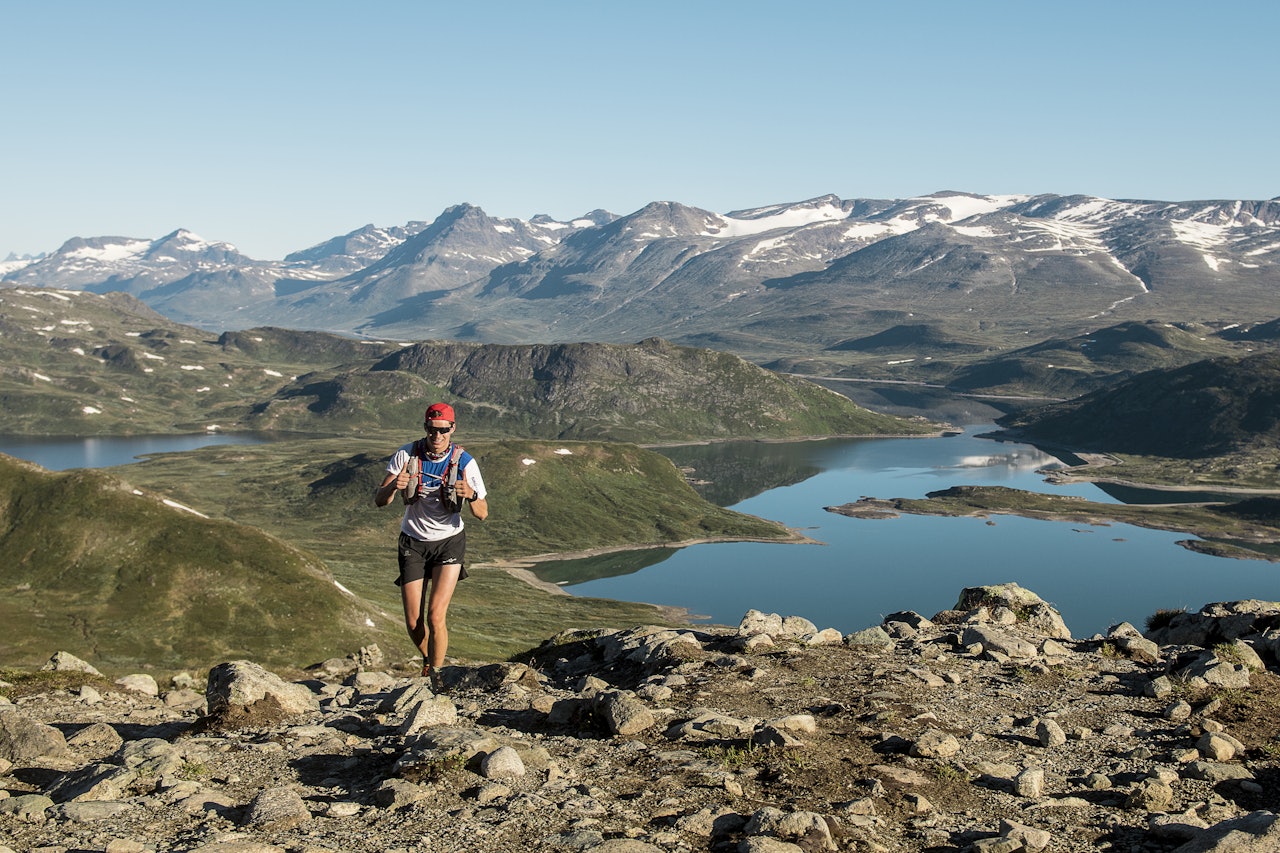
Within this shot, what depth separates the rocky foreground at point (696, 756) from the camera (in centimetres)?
1628

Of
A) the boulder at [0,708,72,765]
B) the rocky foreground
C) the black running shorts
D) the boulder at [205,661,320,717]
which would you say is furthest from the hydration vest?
the boulder at [0,708,72,765]

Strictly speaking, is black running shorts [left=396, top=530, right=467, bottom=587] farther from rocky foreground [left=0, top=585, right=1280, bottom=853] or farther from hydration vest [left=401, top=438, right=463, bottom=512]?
rocky foreground [left=0, top=585, right=1280, bottom=853]

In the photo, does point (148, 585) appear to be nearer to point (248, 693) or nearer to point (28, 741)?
point (248, 693)

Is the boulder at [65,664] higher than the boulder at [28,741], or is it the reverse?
the boulder at [28,741]

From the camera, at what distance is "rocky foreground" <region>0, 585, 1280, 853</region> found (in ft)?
53.4

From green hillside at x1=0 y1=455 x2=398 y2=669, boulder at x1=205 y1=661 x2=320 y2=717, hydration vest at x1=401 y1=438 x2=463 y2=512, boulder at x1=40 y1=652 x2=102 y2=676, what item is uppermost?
hydration vest at x1=401 y1=438 x2=463 y2=512

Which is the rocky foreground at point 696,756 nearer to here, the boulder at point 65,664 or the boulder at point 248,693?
the boulder at point 248,693

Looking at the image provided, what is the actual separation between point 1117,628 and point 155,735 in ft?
100

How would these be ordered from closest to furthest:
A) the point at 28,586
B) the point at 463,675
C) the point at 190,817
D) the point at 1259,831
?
1. the point at 1259,831
2. the point at 190,817
3. the point at 463,675
4. the point at 28,586

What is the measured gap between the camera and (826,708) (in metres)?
23.3

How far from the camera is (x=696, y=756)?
64.9ft

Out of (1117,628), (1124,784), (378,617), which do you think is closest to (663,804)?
(1124,784)

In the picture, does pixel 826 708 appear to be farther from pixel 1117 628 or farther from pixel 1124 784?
pixel 1117 628

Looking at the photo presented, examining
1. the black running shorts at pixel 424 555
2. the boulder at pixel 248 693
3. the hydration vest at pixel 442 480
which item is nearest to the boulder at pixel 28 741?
the boulder at pixel 248 693
